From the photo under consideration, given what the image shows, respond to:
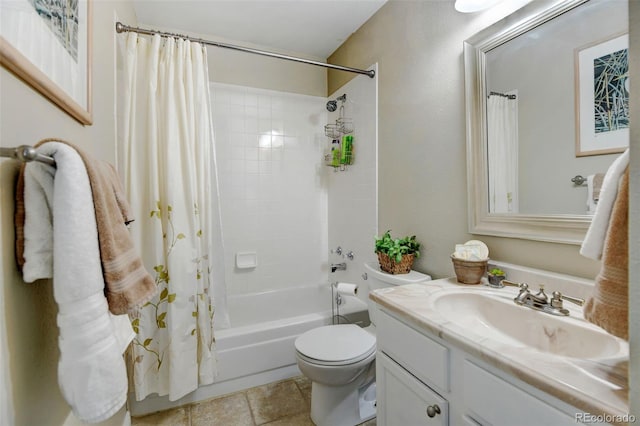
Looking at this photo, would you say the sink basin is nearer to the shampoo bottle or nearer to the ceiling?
the shampoo bottle

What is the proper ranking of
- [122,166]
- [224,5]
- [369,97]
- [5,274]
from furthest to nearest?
[369,97] → [224,5] → [122,166] → [5,274]

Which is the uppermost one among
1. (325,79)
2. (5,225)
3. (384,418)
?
(325,79)

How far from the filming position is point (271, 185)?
2.60 m

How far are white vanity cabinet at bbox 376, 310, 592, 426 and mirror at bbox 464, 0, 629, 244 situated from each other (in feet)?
2.00

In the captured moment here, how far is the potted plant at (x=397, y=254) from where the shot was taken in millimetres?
1532

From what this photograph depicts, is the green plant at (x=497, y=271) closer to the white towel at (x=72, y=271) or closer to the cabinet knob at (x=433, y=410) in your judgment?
the cabinet knob at (x=433, y=410)

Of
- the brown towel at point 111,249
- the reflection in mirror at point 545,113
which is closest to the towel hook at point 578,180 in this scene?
the reflection in mirror at point 545,113

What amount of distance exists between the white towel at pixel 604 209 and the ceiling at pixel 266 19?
6.07 feet

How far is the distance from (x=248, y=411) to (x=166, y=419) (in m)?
0.46

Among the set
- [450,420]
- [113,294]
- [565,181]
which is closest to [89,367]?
[113,294]

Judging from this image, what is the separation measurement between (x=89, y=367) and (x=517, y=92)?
1591 mm

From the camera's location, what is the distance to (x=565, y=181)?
1023 mm

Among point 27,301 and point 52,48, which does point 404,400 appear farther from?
point 52,48

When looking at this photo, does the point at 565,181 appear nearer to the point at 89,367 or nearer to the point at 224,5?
the point at 89,367
